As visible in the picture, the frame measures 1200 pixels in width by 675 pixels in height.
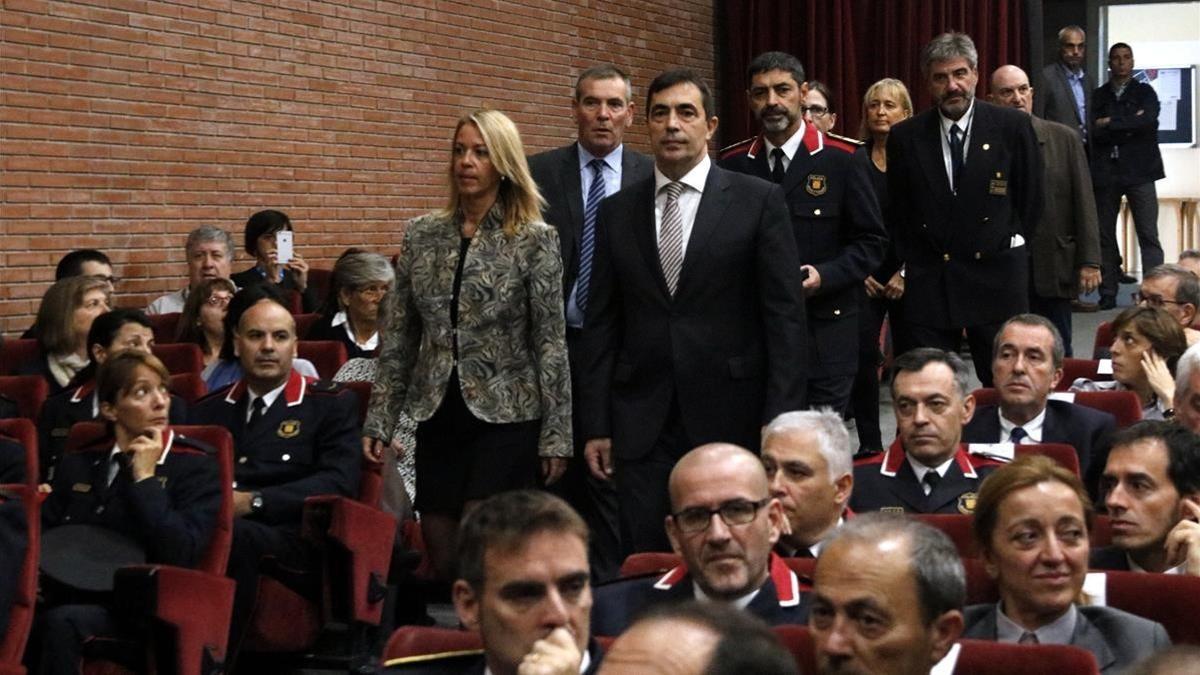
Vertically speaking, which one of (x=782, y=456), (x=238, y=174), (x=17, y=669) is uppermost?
(x=238, y=174)

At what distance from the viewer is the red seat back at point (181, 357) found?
21.6ft

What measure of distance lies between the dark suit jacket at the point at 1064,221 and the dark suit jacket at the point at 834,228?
1.71 metres

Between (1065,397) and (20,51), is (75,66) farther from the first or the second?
(1065,397)

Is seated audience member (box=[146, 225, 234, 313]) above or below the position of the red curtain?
below

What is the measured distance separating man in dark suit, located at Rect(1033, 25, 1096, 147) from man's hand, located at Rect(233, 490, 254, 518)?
816cm

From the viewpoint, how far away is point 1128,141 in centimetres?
1220

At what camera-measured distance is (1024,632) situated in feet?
10.8

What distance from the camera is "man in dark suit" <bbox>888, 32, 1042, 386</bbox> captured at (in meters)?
6.27

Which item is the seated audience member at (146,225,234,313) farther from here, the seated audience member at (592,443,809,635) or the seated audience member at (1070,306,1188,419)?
the seated audience member at (592,443,809,635)

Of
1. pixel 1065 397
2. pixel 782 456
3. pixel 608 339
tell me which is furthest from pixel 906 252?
pixel 782 456

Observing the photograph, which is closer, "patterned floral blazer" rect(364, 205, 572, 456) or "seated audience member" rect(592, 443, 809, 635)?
"seated audience member" rect(592, 443, 809, 635)

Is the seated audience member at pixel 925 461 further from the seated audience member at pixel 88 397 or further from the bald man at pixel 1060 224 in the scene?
the bald man at pixel 1060 224

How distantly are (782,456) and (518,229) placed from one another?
0.92 metres

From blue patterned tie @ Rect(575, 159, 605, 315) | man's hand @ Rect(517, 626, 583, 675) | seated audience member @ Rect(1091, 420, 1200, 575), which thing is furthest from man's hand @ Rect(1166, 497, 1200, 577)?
blue patterned tie @ Rect(575, 159, 605, 315)
